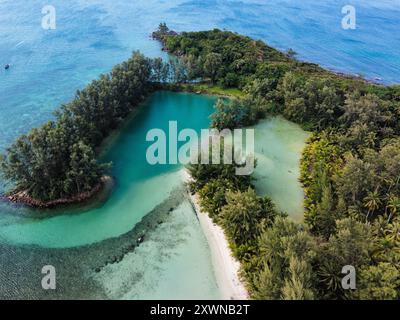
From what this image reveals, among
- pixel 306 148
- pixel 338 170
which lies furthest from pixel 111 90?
pixel 338 170

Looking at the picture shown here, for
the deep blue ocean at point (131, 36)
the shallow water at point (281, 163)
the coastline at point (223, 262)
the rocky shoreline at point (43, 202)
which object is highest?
the deep blue ocean at point (131, 36)

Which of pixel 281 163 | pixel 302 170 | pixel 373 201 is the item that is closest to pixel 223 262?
pixel 373 201

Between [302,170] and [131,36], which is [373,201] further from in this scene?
[131,36]

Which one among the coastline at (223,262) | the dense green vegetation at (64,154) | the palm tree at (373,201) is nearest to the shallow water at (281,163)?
the palm tree at (373,201)

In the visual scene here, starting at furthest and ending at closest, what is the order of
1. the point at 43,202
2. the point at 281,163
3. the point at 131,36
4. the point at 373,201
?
the point at 131,36 < the point at 281,163 < the point at 43,202 < the point at 373,201

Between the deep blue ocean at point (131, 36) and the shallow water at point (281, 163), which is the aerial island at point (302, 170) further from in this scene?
the deep blue ocean at point (131, 36)

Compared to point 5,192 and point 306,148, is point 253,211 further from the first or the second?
point 5,192

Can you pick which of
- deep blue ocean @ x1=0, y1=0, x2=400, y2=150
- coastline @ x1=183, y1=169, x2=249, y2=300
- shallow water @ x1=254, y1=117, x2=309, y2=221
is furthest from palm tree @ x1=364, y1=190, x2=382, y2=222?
deep blue ocean @ x1=0, y1=0, x2=400, y2=150
